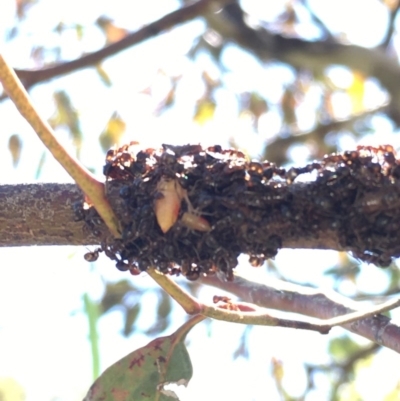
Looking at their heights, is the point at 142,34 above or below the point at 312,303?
above

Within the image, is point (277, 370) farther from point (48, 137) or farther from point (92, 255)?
point (48, 137)

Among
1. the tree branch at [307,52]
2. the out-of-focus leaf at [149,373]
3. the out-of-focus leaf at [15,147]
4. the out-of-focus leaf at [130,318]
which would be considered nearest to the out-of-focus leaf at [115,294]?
the out-of-focus leaf at [130,318]

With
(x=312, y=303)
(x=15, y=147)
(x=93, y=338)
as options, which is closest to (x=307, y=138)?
(x=15, y=147)

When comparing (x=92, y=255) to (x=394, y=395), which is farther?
(x=394, y=395)

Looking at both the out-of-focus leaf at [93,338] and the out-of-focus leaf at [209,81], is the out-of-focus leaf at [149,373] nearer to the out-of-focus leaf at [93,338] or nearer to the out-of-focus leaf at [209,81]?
the out-of-focus leaf at [93,338]

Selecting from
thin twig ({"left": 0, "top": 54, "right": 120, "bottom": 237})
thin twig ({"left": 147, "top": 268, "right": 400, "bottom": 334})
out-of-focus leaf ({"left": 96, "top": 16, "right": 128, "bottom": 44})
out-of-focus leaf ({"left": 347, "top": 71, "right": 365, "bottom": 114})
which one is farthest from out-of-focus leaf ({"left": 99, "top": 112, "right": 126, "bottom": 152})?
thin twig ({"left": 0, "top": 54, "right": 120, "bottom": 237})

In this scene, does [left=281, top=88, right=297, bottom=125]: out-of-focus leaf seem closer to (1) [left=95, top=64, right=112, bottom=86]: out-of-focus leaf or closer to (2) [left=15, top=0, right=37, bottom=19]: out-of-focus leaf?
(1) [left=95, top=64, right=112, bottom=86]: out-of-focus leaf

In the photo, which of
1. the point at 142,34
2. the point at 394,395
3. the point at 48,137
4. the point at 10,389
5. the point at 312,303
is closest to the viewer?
the point at 48,137
